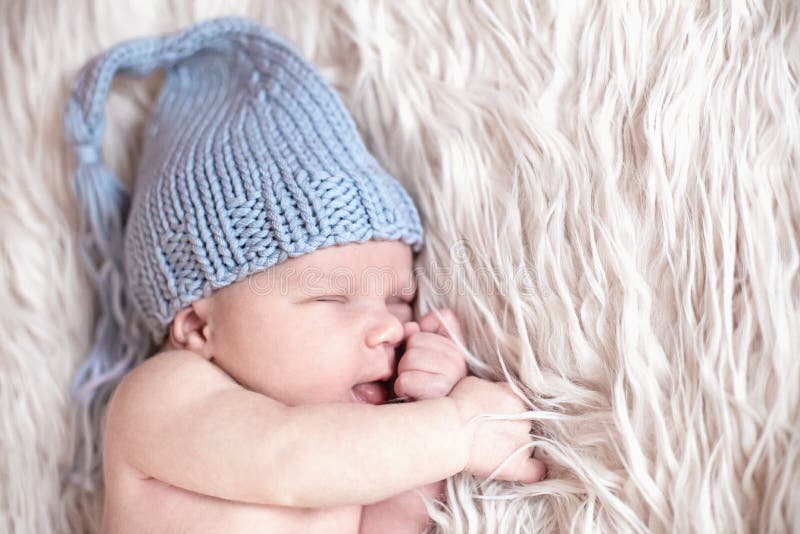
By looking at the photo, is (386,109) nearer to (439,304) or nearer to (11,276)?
(439,304)

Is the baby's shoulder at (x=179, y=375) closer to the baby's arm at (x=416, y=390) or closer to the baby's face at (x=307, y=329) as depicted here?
the baby's face at (x=307, y=329)

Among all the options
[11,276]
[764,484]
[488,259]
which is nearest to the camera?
[764,484]

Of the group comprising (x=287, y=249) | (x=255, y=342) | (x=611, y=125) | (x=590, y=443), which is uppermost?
(x=611, y=125)

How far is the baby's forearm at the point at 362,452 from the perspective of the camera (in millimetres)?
831

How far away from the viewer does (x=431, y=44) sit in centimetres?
110

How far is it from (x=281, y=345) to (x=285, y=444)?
0.14 metres

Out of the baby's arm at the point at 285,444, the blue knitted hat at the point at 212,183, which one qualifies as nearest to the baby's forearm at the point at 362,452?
the baby's arm at the point at 285,444

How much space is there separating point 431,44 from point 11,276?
0.77 meters

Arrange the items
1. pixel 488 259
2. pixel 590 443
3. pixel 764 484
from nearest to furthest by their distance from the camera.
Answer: pixel 764 484
pixel 590 443
pixel 488 259

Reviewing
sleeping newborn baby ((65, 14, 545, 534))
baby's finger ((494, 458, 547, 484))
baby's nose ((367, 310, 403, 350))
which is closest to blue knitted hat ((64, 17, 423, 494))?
sleeping newborn baby ((65, 14, 545, 534))

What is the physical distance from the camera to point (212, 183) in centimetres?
97

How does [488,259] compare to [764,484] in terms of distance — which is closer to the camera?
[764,484]

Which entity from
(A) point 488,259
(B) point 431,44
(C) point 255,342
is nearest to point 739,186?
(A) point 488,259

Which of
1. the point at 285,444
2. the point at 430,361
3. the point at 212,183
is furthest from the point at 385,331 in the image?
the point at 212,183
